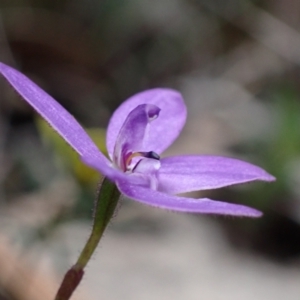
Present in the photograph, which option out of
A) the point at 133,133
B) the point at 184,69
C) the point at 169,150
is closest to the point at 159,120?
the point at 133,133

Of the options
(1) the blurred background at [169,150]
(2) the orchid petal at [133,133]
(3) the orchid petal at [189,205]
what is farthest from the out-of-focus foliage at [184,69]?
(3) the orchid petal at [189,205]

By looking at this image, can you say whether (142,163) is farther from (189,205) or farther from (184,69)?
(184,69)

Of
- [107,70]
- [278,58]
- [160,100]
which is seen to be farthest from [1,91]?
[160,100]

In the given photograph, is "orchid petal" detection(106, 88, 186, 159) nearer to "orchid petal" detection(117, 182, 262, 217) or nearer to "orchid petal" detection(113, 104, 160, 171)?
"orchid petal" detection(113, 104, 160, 171)

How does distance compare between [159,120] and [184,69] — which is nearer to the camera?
[159,120]

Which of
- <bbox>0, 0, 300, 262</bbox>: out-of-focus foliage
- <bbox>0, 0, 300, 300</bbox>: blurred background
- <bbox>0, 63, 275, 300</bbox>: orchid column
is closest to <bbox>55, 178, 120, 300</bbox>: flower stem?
<bbox>0, 63, 275, 300</bbox>: orchid column
